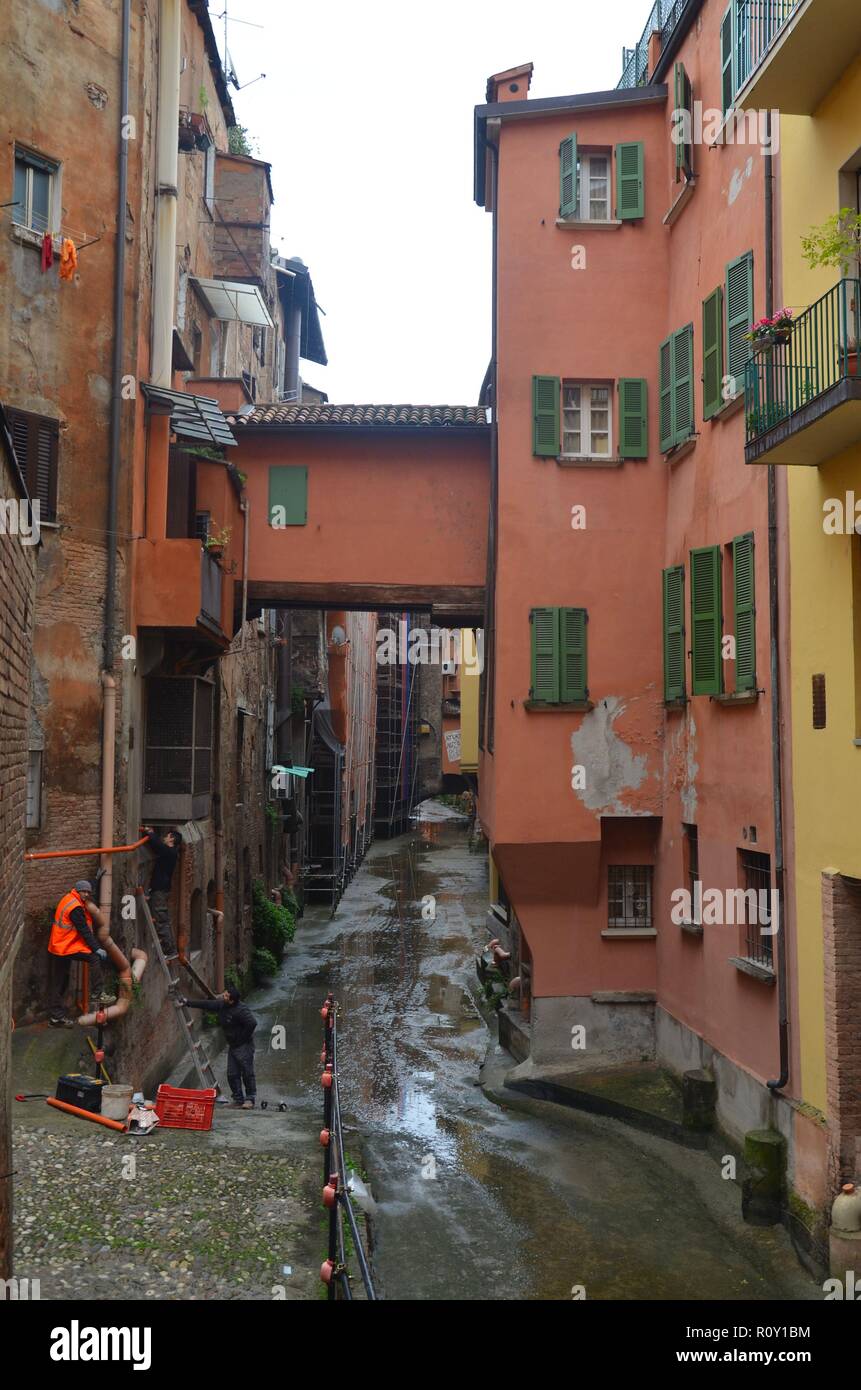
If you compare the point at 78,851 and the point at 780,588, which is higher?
the point at 780,588

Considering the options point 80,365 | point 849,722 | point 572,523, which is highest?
point 80,365

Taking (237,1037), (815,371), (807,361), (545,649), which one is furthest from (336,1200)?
(545,649)

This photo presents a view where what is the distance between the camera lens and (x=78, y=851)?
14992 mm

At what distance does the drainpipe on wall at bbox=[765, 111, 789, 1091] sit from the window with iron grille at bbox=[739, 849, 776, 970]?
0.70m

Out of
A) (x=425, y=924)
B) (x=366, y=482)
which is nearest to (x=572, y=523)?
(x=366, y=482)

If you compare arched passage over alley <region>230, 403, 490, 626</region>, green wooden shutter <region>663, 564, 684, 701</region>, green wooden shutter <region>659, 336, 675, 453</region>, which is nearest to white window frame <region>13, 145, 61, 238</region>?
arched passage over alley <region>230, 403, 490, 626</region>

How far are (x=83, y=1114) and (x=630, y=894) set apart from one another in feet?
29.1

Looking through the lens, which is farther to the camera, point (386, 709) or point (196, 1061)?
point (386, 709)

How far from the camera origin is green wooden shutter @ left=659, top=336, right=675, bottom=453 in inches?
662

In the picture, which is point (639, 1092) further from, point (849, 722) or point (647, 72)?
point (647, 72)

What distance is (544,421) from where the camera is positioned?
1748cm

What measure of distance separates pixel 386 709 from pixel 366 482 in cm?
4132

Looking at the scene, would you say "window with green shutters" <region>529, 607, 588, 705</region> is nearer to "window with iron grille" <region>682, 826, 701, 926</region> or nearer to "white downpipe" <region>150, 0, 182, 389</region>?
"window with iron grille" <region>682, 826, 701, 926</region>

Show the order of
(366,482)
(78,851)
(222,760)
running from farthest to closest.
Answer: (222,760), (366,482), (78,851)
